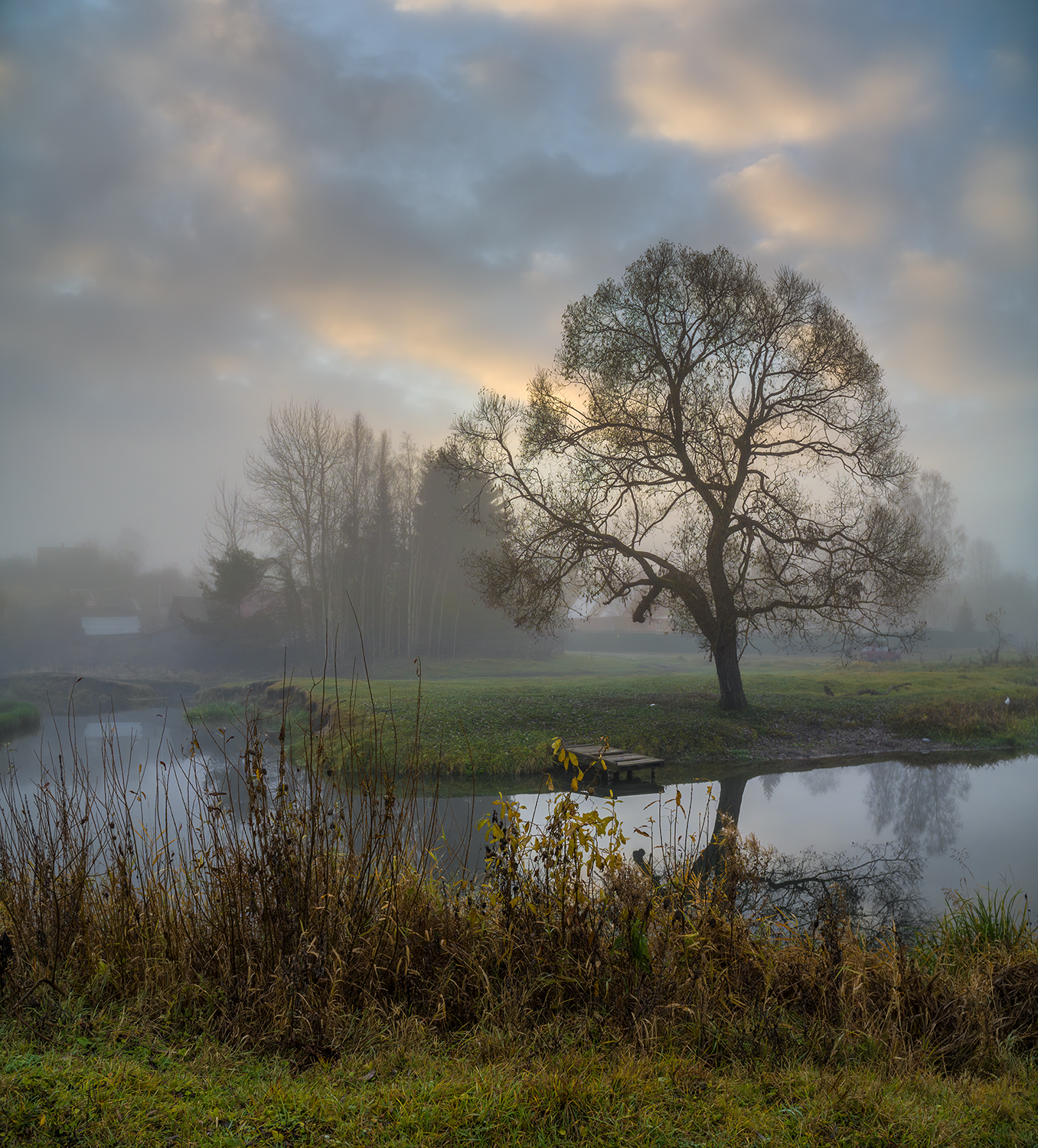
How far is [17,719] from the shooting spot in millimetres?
23844

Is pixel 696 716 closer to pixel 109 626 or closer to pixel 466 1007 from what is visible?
pixel 466 1007

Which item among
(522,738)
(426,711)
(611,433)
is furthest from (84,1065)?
(611,433)

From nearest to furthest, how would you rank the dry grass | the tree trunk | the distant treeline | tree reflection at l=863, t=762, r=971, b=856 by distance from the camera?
1. the dry grass
2. tree reflection at l=863, t=762, r=971, b=856
3. the tree trunk
4. the distant treeline

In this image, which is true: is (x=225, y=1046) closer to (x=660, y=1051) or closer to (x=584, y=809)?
(x=660, y=1051)

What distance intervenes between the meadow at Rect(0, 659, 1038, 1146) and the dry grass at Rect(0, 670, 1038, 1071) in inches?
0.7

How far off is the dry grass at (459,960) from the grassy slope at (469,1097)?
24cm

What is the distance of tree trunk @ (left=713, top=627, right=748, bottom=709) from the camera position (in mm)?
19266

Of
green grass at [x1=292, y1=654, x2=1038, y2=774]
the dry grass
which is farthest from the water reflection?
the dry grass

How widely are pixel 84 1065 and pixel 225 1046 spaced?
0.59m

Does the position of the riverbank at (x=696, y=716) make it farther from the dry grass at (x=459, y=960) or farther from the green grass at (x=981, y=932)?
the green grass at (x=981, y=932)

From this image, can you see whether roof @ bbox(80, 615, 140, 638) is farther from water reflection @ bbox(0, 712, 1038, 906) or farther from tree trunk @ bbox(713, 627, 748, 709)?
tree trunk @ bbox(713, 627, 748, 709)

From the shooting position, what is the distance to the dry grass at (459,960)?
3854mm

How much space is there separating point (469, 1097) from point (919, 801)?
12.0m

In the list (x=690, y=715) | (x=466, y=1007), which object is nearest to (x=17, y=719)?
(x=690, y=715)
